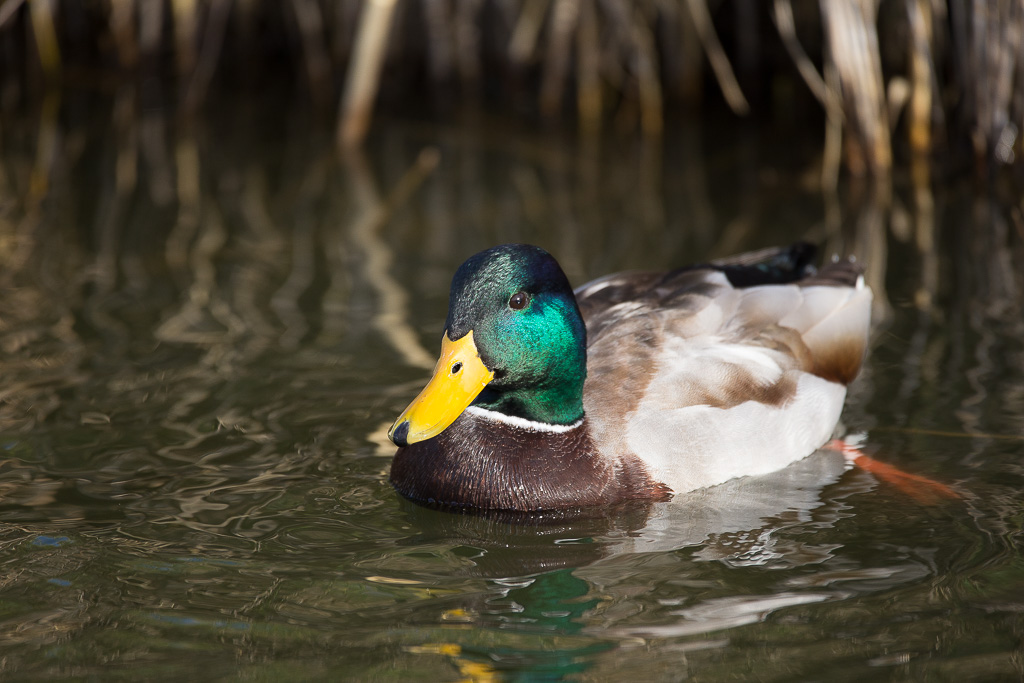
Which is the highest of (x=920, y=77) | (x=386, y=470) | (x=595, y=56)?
(x=595, y=56)

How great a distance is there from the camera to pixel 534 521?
179 inches

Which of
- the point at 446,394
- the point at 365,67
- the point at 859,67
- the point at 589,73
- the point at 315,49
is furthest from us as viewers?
the point at 315,49

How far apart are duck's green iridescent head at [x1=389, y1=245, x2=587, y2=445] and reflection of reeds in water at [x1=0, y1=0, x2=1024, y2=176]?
4.40 m

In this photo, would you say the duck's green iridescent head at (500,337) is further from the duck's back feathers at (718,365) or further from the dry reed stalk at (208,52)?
the dry reed stalk at (208,52)

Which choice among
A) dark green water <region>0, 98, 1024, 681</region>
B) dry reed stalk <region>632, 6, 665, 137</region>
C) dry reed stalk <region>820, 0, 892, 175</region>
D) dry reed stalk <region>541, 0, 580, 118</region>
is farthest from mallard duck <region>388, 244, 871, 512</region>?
dry reed stalk <region>541, 0, 580, 118</region>

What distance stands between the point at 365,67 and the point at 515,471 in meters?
5.59

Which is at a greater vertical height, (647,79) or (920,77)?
(647,79)

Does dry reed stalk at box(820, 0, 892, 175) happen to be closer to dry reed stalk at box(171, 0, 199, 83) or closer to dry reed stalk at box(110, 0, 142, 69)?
dry reed stalk at box(171, 0, 199, 83)

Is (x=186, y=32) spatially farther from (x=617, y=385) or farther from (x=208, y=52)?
(x=617, y=385)

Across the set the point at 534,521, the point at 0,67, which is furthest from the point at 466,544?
the point at 0,67

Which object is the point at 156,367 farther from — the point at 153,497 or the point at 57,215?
the point at 57,215

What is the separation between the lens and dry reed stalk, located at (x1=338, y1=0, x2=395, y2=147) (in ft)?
30.2

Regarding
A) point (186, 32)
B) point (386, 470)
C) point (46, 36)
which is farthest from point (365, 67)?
point (386, 470)

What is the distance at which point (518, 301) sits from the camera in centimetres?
439
